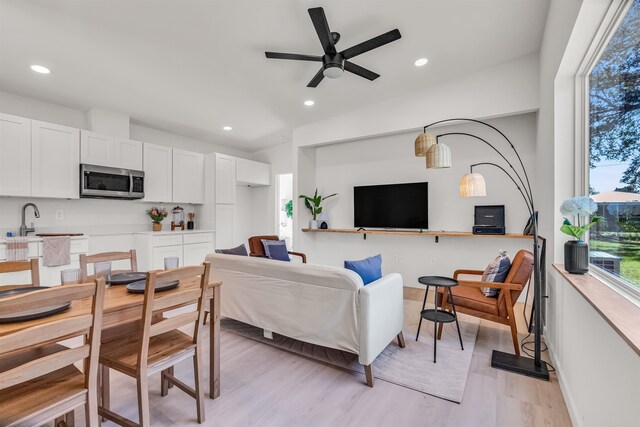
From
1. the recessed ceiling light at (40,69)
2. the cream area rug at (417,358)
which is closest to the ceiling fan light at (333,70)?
the cream area rug at (417,358)

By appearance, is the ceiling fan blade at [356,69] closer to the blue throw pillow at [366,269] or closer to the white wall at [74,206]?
the blue throw pillow at [366,269]

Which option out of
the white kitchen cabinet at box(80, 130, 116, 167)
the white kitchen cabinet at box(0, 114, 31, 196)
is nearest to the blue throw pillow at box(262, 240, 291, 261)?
the white kitchen cabinet at box(80, 130, 116, 167)

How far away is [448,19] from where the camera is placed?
9.65 ft

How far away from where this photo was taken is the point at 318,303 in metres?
2.38

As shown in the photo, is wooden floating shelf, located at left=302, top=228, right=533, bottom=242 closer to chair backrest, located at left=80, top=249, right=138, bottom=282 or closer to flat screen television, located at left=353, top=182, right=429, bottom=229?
flat screen television, located at left=353, top=182, right=429, bottom=229

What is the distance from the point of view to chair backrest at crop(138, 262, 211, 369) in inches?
58.9

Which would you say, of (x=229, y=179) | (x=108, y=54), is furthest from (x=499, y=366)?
(x=229, y=179)

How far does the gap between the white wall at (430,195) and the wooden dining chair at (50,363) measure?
450 cm

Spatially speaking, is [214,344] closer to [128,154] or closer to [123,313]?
[123,313]

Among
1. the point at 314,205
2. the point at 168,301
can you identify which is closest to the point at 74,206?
the point at 314,205

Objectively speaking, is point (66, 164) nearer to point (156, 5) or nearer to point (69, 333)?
point (156, 5)

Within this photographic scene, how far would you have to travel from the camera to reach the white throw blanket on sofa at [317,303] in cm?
221

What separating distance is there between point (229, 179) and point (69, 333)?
16.4ft

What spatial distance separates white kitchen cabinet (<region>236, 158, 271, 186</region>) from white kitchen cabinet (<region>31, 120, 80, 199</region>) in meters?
2.63
